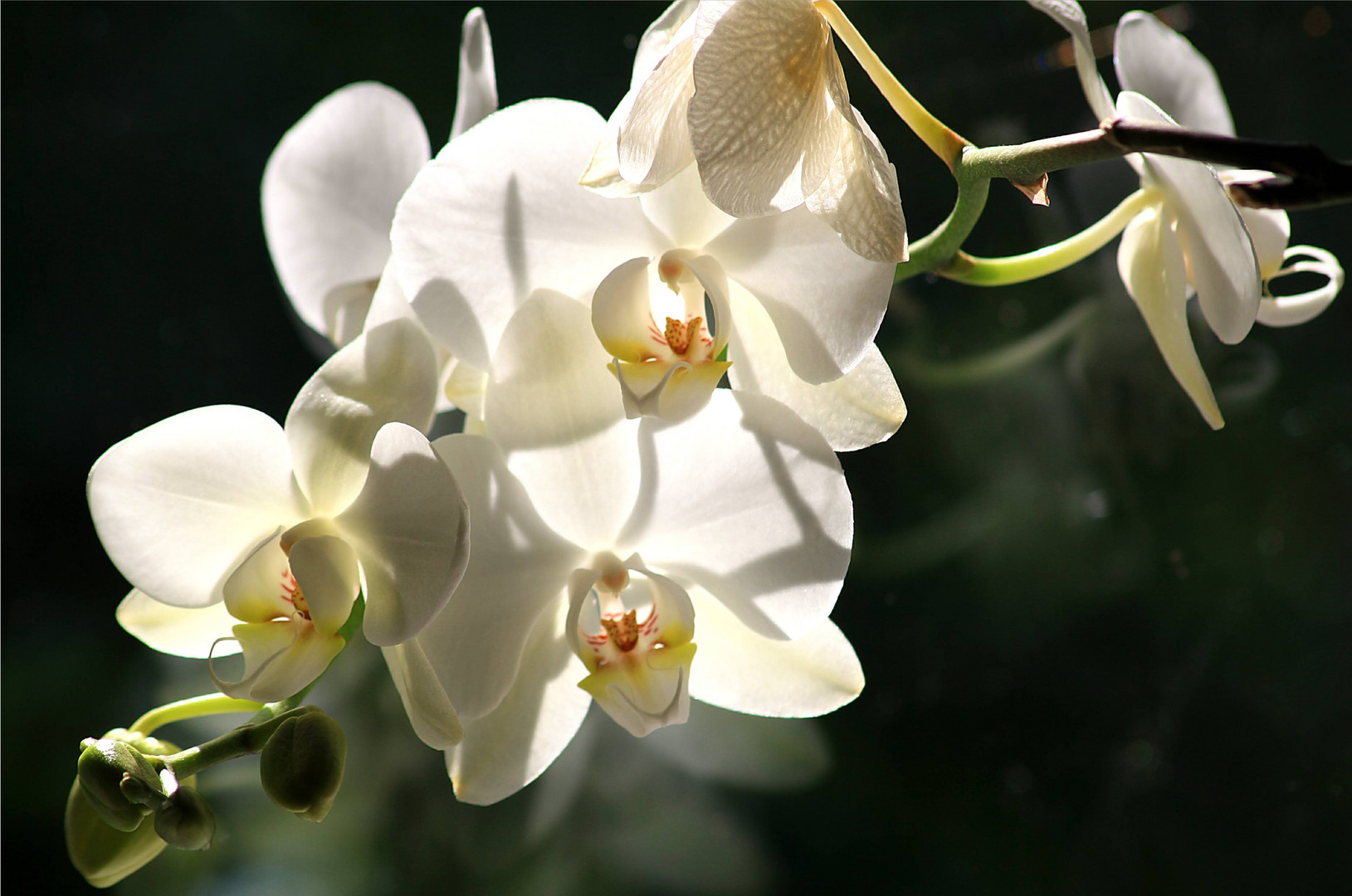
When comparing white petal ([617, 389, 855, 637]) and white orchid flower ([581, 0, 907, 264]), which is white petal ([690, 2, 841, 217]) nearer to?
white orchid flower ([581, 0, 907, 264])

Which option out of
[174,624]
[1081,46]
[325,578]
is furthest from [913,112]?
[174,624]

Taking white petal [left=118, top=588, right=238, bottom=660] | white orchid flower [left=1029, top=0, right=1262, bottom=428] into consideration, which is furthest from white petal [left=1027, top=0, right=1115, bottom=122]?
white petal [left=118, top=588, right=238, bottom=660]

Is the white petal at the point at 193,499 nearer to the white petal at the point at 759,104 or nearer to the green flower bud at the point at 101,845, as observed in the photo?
the green flower bud at the point at 101,845

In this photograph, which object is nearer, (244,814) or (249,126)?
(244,814)

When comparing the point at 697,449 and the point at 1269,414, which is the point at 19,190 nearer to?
the point at 697,449

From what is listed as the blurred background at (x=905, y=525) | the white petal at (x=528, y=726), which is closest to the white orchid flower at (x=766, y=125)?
the white petal at (x=528, y=726)

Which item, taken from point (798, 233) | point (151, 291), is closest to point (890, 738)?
point (798, 233)
